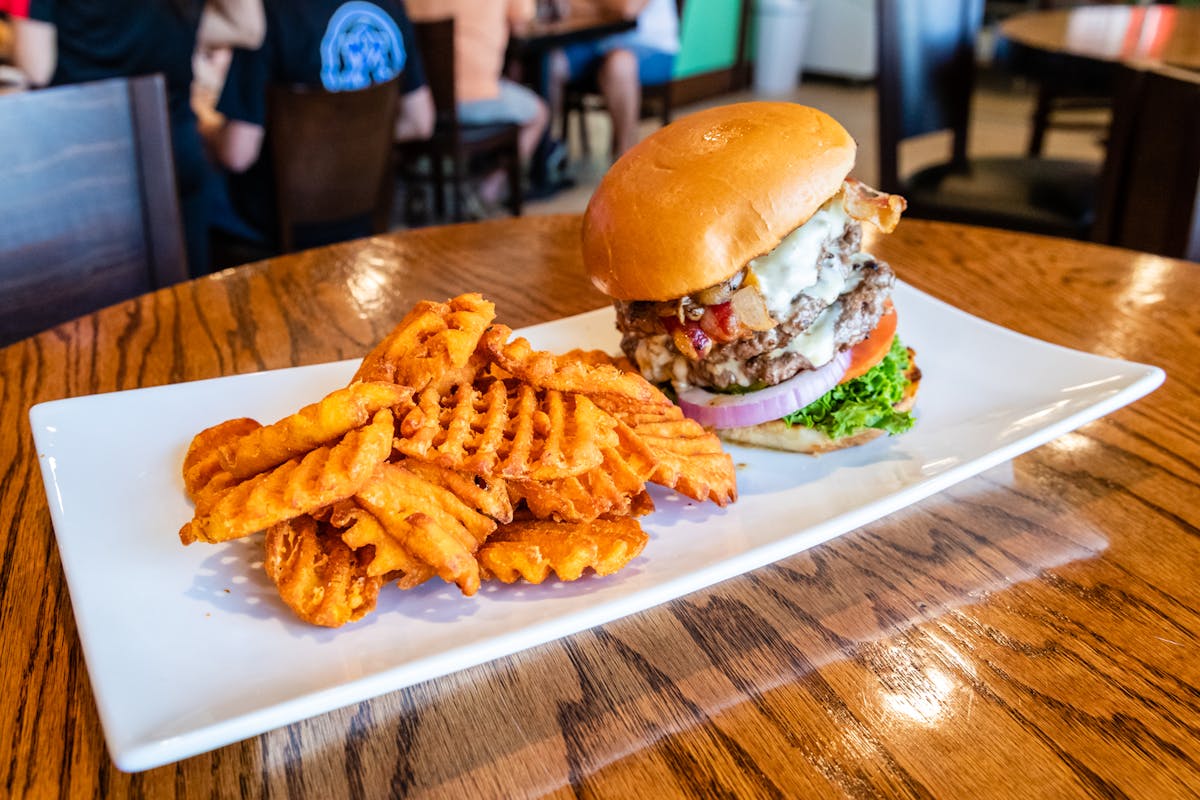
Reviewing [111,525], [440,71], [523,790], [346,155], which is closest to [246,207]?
[346,155]

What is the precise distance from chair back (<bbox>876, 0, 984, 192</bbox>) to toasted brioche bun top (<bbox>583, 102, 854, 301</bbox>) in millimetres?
2172

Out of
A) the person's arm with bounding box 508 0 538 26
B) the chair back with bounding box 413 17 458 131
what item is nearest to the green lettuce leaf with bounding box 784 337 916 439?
the chair back with bounding box 413 17 458 131

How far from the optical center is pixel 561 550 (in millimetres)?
1073

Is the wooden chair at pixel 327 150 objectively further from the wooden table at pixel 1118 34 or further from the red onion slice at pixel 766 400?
the wooden table at pixel 1118 34

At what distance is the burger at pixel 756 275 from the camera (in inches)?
55.9

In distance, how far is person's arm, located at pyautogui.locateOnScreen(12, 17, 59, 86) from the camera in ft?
10.6

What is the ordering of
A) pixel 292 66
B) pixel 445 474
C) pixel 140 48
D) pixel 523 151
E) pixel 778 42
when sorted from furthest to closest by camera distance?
1. pixel 778 42
2. pixel 523 151
3. pixel 292 66
4. pixel 140 48
5. pixel 445 474

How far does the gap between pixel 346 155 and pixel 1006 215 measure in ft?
7.65

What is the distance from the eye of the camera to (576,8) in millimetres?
6738

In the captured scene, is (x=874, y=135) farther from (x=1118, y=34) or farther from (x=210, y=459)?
(x=210, y=459)

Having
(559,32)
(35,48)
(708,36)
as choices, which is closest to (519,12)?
(559,32)

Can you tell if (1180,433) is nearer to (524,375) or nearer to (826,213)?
(826,213)

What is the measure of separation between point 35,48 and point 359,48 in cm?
116

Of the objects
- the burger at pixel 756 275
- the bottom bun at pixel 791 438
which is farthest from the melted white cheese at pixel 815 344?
the bottom bun at pixel 791 438
